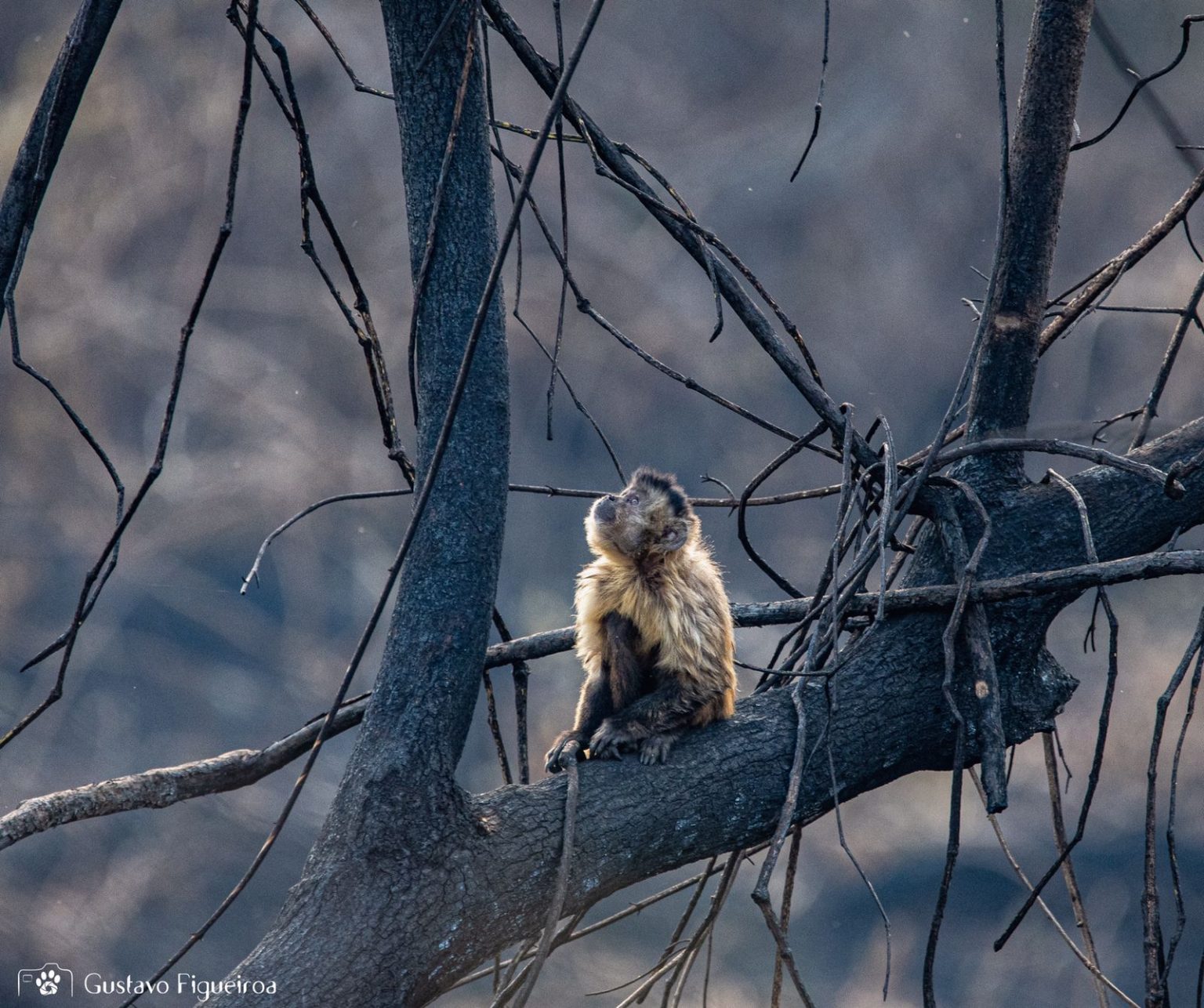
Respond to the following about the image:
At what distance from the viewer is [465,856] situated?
1756mm

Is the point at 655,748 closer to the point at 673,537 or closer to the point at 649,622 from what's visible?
the point at 649,622

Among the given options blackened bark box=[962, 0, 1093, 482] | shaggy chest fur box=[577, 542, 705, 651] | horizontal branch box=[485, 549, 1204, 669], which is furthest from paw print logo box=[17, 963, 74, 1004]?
blackened bark box=[962, 0, 1093, 482]

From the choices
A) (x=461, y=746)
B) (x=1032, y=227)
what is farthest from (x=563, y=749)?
(x=1032, y=227)

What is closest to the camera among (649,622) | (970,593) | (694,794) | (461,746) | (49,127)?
(49,127)

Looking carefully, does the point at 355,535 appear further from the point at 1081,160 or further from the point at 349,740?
the point at 1081,160

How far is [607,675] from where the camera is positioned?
9.35 ft

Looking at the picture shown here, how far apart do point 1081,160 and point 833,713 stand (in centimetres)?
762

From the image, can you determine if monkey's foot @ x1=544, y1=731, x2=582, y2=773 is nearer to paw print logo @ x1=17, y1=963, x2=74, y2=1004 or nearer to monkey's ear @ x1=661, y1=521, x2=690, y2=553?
monkey's ear @ x1=661, y1=521, x2=690, y2=553

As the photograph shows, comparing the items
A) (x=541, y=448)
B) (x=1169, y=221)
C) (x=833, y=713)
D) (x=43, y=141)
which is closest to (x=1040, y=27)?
(x=1169, y=221)

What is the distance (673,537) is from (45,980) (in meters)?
5.87

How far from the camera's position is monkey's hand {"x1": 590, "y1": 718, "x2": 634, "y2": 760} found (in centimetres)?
238

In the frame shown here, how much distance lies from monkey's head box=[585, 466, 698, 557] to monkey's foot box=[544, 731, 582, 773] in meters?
0.51

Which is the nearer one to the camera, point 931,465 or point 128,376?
point 931,465

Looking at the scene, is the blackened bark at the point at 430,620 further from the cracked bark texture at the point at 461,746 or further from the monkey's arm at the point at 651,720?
the monkey's arm at the point at 651,720
